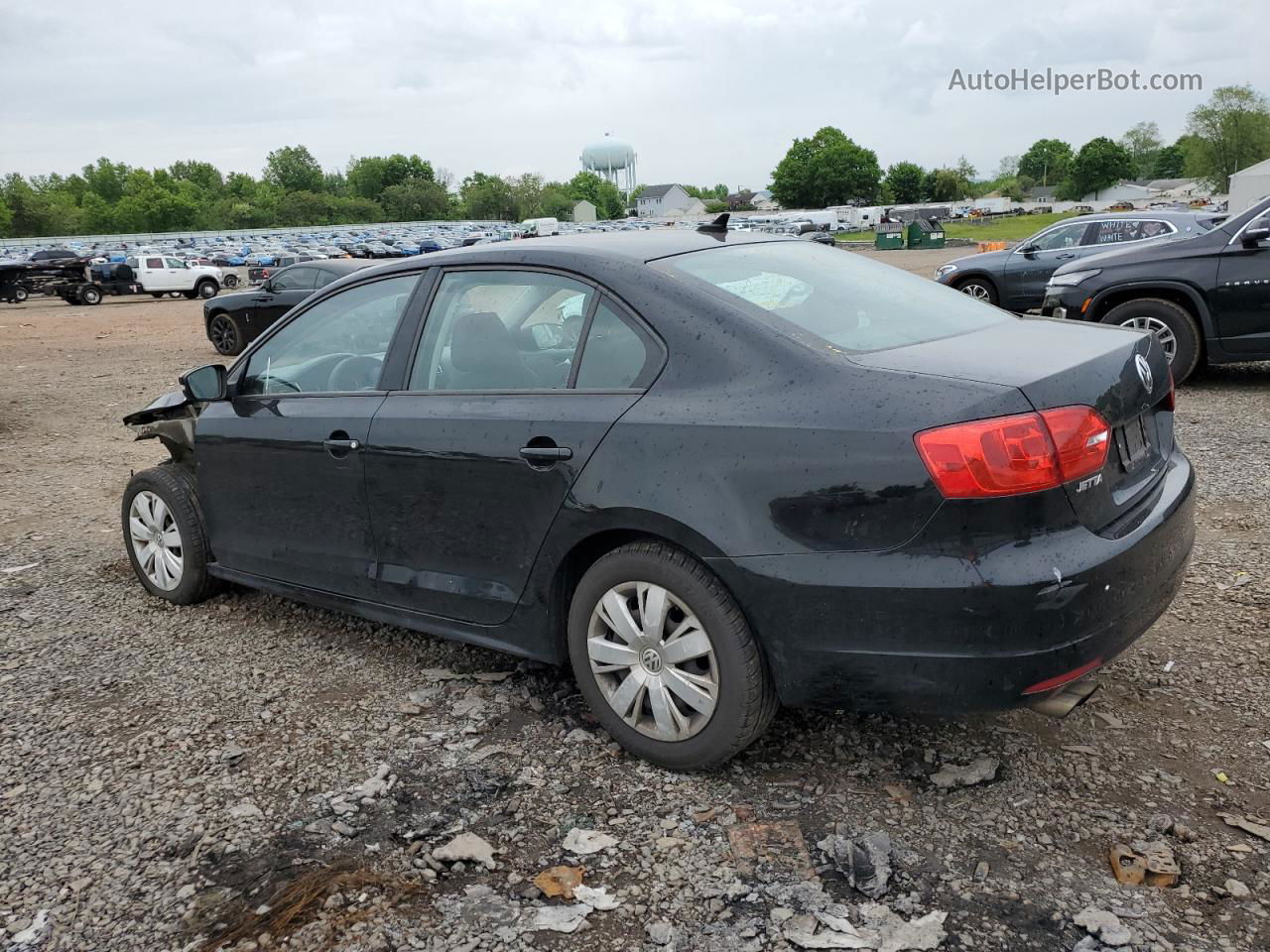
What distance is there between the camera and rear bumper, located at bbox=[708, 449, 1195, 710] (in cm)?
260

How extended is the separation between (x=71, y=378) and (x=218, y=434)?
12093mm

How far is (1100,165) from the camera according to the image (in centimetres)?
14062

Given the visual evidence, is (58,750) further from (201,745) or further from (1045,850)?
(1045,850)

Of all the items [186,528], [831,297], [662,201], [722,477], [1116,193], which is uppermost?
[662,201]

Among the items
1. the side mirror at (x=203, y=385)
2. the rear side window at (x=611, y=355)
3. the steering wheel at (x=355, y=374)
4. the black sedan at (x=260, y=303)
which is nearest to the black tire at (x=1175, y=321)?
the rear side window at (x=611, y=355)

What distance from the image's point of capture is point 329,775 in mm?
3344

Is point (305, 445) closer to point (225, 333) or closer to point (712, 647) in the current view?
point (712, 647)

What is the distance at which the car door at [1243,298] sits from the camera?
8461mm

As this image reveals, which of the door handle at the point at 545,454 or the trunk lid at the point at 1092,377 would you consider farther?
the door handle at the point at 545,454

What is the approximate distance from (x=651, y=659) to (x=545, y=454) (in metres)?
0.72

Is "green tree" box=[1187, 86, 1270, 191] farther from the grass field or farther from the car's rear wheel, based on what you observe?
the car's rear wheel

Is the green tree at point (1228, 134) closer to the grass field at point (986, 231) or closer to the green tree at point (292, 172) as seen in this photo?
the grass field at point (986, 231)

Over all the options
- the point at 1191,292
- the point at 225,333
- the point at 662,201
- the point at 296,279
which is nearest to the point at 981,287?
the point at 1191,292

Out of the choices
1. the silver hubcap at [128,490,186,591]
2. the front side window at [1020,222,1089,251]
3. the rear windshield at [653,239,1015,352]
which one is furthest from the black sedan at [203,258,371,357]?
the rear windshield at [653,239,1015,352]
